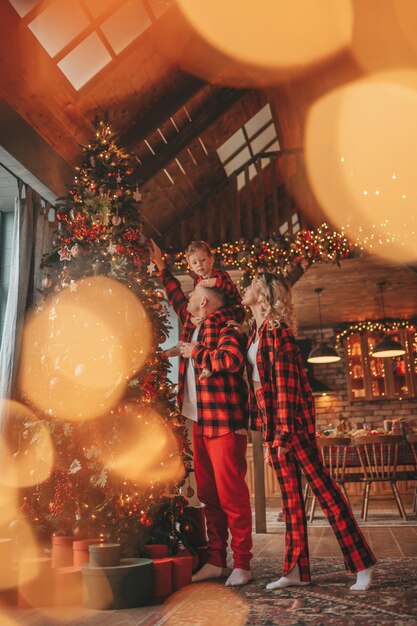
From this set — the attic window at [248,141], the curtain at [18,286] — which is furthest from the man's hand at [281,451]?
the attic window at [248,141]

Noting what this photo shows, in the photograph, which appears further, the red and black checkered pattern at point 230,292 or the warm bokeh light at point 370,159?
the warm bokeh light at point 370,159

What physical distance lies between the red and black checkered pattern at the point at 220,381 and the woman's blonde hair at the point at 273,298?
25 cm

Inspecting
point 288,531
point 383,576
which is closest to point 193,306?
point 288,531

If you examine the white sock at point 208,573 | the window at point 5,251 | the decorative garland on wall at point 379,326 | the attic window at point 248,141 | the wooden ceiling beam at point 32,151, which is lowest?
the white sock at point 208,573

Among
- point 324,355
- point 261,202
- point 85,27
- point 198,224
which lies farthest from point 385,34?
point 324,355

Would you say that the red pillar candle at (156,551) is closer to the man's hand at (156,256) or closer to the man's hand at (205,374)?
the man's hand at (205,374)

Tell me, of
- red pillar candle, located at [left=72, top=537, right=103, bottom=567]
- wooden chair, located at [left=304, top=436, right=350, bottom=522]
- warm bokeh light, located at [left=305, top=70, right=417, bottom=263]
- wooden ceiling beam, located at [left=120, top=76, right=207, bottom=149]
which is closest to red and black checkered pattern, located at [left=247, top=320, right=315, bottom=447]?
Result: red pillar candle, located at [left=72, top=537, right=103, bottom=567]

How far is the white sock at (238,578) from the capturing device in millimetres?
2988

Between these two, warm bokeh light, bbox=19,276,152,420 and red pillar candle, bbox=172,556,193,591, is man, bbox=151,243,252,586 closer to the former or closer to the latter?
red pillar candle, bbox=172,556,193,591

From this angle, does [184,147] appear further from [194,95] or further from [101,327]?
[101,327]

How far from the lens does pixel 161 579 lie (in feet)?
9.43

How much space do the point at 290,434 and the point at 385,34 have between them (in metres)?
5.57

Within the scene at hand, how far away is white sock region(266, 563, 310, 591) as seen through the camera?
286 centimetres

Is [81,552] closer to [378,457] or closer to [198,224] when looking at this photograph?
[378,457]
